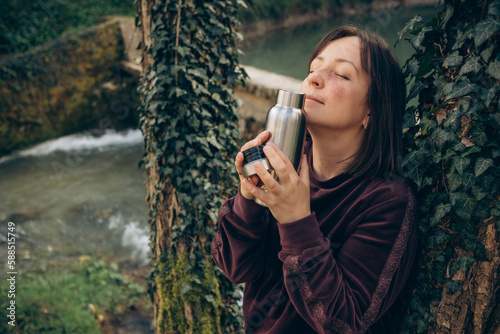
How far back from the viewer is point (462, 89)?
4.30 feet

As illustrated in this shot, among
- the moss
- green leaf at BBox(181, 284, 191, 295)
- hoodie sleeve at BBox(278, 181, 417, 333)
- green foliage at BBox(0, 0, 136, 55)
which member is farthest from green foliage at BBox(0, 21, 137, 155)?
hoodie sleeve at BBox(278, 181, 417, 333)

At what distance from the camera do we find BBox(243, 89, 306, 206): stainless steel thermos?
54.1 inches

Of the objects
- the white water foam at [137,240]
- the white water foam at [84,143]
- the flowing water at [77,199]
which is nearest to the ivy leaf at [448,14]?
the flowing water at [77,199]

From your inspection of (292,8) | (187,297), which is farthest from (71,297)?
(292,8)

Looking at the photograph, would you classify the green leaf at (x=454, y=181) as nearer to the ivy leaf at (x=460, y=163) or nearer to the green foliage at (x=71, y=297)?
the ivy leaf at (x=460, y=163)

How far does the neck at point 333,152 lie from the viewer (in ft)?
5.23

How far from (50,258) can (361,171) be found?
481 centimetres

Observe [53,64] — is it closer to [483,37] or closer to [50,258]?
[50,258]

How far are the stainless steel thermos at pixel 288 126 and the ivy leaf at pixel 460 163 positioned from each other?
50 centimetres

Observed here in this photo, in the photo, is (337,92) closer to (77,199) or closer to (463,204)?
(463,204)

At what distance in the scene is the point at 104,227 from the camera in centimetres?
607

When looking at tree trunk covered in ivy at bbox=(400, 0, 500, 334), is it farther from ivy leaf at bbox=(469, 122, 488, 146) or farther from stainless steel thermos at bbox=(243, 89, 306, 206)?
stainless steel thermos at bbox=(243, 89, 306, 206)

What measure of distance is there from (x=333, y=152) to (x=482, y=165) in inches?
20.3

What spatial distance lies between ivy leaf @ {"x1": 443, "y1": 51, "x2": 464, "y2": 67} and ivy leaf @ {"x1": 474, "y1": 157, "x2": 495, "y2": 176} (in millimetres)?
315
